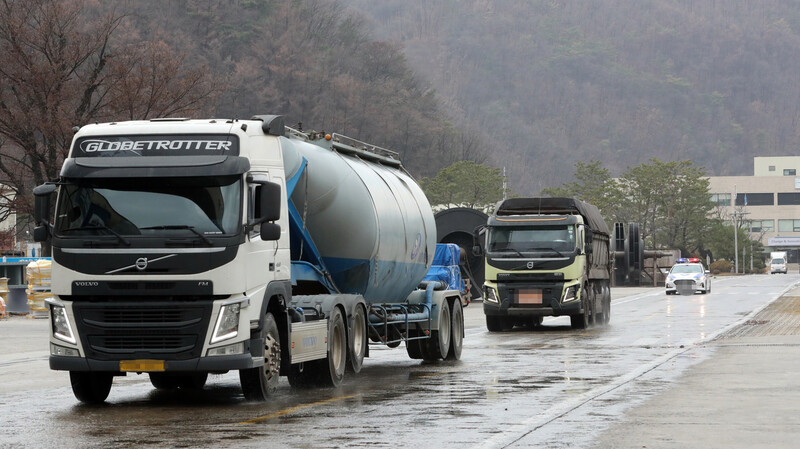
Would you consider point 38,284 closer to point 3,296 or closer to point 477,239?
point 3,296

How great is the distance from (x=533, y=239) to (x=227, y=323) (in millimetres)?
17881

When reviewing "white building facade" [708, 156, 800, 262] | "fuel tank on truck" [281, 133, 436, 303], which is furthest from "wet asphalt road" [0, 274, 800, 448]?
"white building facade" [708, 156, 800, 262]

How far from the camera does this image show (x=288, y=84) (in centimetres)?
11500

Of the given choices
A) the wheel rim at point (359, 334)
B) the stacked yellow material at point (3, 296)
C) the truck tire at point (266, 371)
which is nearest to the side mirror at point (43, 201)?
the truck tire at point (266, 371)

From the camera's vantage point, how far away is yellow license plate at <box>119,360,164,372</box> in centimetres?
1288

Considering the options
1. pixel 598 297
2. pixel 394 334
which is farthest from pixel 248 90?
pixel 394 334

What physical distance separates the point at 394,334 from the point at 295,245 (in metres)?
3.75

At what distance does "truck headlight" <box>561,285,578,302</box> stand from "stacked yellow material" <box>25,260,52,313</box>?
1642 cm

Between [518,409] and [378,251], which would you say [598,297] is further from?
[518,409]

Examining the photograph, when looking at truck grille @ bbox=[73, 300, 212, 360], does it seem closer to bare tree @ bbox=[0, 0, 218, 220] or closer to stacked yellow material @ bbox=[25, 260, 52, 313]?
stacked yellow material @ bbox=[25, 260, 52, 313]

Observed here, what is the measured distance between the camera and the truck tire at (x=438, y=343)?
20047 millimetres

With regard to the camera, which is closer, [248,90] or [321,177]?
[321,177]

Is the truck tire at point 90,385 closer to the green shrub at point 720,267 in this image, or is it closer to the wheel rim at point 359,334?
the wheel rim at point 359,334

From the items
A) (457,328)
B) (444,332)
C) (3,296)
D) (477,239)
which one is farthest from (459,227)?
(444,332)
